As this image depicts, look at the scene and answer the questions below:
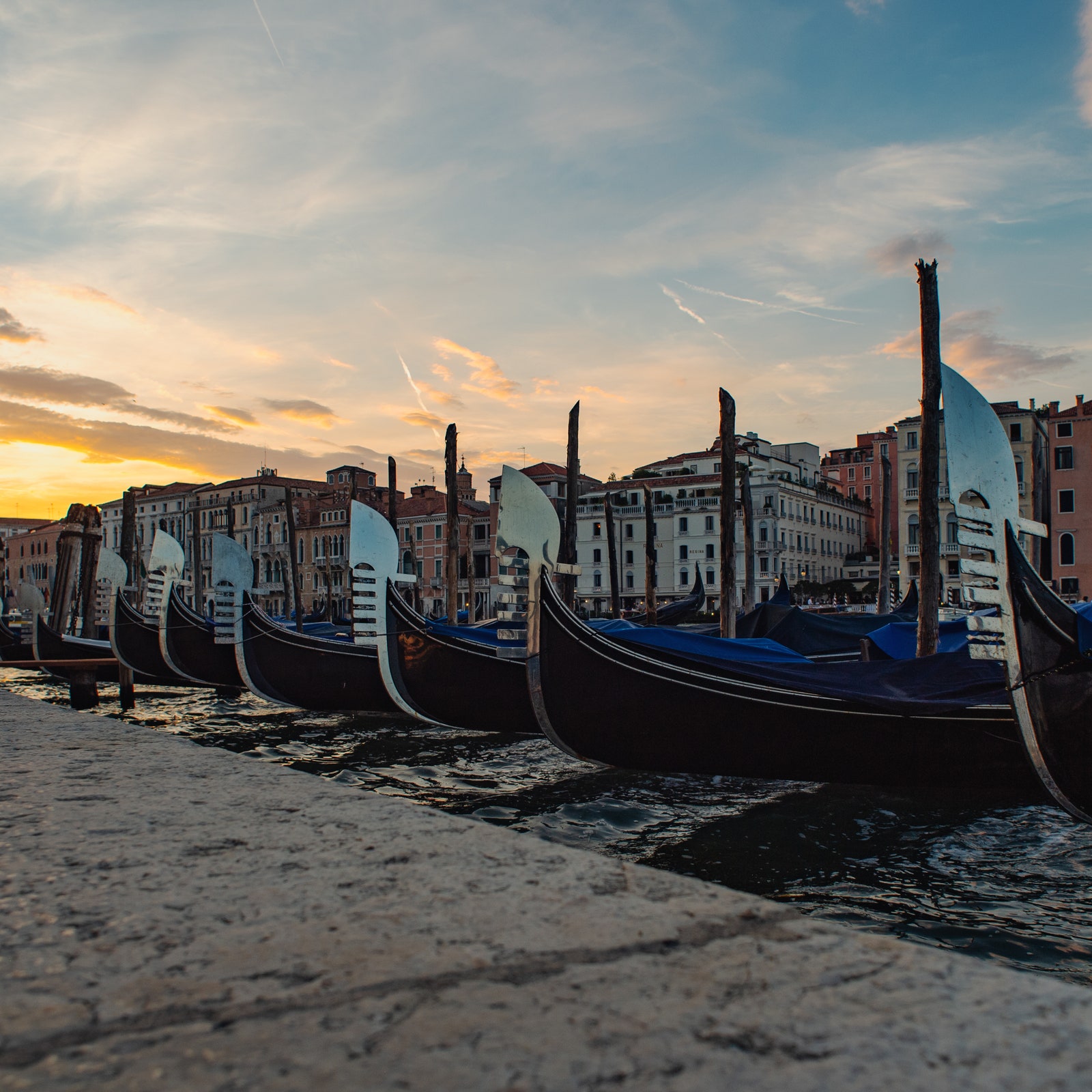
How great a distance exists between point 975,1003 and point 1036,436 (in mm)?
40496

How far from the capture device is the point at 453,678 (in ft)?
31.0

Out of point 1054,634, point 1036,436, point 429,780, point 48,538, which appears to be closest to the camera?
point 1054,634

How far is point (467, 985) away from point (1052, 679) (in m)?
4.51

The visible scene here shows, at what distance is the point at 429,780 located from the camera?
800 cm

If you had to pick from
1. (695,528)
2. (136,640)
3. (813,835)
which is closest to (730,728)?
(813,835)

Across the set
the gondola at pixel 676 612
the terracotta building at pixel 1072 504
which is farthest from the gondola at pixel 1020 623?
the terracotta building at pixel 1072 504

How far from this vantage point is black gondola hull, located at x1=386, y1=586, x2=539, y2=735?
9.07m

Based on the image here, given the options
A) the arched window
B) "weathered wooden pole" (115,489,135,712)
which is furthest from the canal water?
the arched window

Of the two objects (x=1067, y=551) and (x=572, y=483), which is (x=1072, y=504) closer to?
(x=1067, y=551)

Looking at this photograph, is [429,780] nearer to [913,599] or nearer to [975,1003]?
[975,1003]

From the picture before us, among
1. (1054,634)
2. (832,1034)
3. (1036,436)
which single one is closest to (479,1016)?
(832,1034)

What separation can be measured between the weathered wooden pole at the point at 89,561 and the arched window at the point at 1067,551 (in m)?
29.7

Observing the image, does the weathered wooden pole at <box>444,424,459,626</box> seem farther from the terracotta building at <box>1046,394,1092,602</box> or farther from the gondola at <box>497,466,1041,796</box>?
the terracotta building at <box>1046,394,1092,602</box>

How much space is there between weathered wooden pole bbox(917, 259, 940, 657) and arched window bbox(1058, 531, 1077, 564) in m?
26.4
